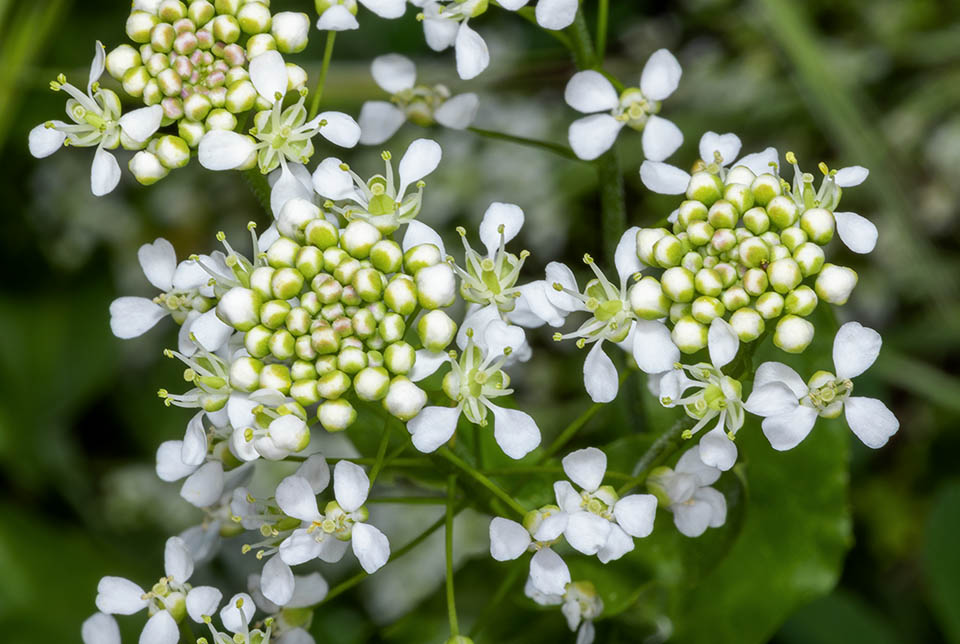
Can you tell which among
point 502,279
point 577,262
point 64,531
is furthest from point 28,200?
Result: point 502,279

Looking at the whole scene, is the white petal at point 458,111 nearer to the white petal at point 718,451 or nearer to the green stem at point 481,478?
the green stem at point 481,478

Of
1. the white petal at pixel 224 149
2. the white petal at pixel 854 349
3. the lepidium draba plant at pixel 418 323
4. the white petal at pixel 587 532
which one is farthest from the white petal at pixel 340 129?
the white petal at pixel 854 349

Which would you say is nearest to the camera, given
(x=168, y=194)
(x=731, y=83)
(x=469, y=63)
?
(x=469, y=63)

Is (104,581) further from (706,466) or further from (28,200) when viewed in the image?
(28,200)

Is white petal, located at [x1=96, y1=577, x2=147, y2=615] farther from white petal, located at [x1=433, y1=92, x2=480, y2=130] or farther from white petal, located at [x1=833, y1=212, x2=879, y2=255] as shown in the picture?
white petal, located at [x1=833, y1=212, x2=879, y2=255]

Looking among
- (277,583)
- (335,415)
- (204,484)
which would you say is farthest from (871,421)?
(204,484)
